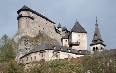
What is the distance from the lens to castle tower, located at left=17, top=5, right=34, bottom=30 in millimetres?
119188

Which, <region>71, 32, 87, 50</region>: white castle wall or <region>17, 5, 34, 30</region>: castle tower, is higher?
<region>17, 5, 34, 30</region>: castle tower

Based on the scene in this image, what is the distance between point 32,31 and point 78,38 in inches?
504

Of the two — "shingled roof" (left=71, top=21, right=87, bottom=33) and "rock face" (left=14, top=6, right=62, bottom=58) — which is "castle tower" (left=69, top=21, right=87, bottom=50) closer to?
"shingled roof" (left=71, top=21, right=87, bottom=33)

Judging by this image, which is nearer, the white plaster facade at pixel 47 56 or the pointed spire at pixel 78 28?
the white plaster facade at pixel 47 56

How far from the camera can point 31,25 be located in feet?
395

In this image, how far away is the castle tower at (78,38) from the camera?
381ft

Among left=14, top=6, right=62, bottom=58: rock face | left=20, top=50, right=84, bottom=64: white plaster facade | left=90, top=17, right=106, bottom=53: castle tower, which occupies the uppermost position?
left=14, top=6, right=62, bottom=58: rock face

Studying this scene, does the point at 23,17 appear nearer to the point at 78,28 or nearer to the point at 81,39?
the point at 78,28

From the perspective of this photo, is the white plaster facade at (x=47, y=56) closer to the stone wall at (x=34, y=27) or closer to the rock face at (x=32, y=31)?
the rock face at (x=32, y=31)

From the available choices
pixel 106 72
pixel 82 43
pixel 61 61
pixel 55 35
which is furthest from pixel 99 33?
pixel 106 72

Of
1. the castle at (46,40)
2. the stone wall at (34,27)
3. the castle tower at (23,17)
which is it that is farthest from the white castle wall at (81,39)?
the castle tower at (23,17)

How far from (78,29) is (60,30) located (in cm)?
1064

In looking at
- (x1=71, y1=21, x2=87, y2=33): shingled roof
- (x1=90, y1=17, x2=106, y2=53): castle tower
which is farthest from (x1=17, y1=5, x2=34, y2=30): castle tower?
(x1=90, y1=17, x2=106, y2=53): castle tower

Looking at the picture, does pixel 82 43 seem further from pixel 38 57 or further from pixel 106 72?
pixel 106 72
